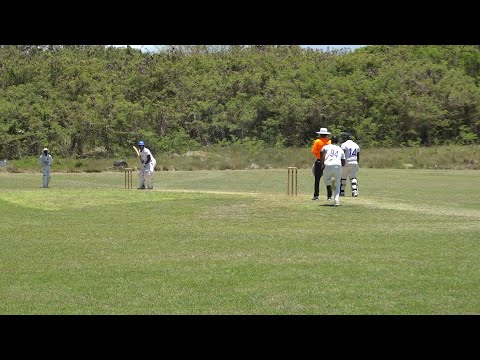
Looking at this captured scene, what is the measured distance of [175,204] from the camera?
25156 mm

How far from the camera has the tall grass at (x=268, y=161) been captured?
60344 millimetres

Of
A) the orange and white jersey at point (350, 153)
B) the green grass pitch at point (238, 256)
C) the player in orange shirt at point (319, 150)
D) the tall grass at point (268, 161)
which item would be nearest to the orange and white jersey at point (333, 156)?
the green grass pitch at point (238, 256)

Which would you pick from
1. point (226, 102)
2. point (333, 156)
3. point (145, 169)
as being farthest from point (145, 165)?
point (226, 102)

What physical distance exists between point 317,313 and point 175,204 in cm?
1544

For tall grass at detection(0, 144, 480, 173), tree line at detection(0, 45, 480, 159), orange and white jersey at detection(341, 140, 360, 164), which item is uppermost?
tree line at detection(0, 45, 480, 159)

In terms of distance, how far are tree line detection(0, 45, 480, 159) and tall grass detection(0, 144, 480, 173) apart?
27.8ft

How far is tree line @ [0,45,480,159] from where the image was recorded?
75.2m

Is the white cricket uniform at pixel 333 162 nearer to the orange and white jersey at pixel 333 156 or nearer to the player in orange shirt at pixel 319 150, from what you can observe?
the orange and white jersey at pixel 333 156

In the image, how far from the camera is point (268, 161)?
6344cm

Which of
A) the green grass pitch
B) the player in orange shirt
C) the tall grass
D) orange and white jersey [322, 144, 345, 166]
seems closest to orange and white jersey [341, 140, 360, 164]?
the player in orange shirt

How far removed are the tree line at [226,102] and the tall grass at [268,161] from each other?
27.8 feet

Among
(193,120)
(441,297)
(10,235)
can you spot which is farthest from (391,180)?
(193,120)

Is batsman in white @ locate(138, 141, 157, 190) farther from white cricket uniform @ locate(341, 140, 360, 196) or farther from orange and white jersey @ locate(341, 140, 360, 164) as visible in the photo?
orange and white jersey @ locate(341, 140, 360, 164)

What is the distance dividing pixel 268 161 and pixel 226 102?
20907mm
